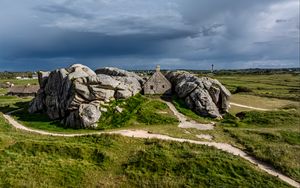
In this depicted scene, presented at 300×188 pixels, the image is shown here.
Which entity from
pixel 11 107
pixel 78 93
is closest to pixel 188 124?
pixel 78 93

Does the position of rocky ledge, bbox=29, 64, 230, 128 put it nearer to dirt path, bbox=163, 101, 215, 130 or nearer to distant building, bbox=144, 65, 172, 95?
distant building, bbox=144, 65, 172, 95

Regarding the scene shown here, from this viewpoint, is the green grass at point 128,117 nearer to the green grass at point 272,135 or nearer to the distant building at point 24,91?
the green grass at point 272,135

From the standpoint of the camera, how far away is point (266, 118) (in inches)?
2031

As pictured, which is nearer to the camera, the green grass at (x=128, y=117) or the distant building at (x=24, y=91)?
the green grass at (x=128, y=117)

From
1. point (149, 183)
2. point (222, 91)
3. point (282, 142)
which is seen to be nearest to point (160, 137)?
point (149, 183)

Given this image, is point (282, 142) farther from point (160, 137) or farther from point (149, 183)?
point (149, 183)

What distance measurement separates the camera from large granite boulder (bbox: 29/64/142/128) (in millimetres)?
46031

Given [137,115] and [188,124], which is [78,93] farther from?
[188,124]

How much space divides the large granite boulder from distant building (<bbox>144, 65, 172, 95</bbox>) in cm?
145

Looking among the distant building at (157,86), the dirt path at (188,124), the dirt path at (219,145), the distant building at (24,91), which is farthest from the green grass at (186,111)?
the distant building at (24,91)

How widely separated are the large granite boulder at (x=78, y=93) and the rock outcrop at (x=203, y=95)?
7381mm

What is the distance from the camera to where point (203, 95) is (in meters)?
52.7

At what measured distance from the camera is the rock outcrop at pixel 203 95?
51.8 m

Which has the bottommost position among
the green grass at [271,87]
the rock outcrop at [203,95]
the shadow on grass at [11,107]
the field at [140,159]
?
the field at [140,159]
